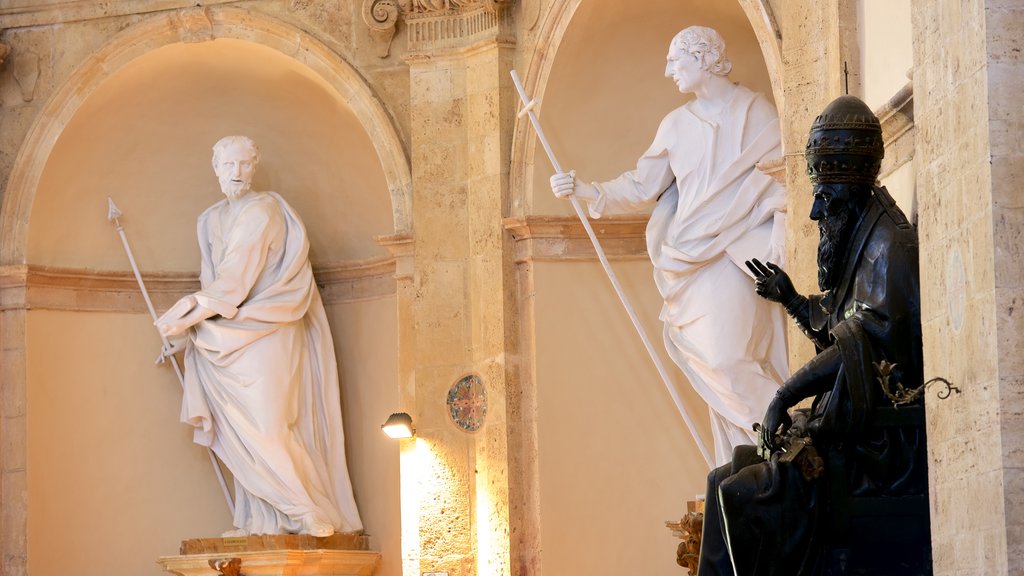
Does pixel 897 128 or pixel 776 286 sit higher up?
pixel 897 128

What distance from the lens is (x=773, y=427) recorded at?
5148mm

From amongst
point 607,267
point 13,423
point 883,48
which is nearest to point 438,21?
point 607,267

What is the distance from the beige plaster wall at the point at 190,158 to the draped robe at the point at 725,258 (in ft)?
9.75

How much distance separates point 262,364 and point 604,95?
8.40ft

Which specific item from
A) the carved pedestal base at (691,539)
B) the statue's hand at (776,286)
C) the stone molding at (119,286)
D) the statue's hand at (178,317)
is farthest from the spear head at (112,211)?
the statue's hand at (776,286)

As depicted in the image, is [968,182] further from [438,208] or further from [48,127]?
[48,127]

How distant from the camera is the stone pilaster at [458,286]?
1009 centimetres

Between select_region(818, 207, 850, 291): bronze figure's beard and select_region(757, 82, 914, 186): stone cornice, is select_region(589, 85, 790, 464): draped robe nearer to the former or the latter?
select_region(757, 82, 914, 186): stone cornice

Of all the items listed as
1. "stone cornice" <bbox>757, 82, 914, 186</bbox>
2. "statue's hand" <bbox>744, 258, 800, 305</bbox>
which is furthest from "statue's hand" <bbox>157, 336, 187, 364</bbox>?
"statue's hand" <bbox>744, 258, 800, 305</bbox>

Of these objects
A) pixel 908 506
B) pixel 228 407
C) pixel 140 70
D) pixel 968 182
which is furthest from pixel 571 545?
pixel 968 182

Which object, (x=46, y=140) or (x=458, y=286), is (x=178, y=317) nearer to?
(x=46, y=140)

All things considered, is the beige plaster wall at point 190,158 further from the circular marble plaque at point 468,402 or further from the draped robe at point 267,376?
the circular marble plaque at point 468,402

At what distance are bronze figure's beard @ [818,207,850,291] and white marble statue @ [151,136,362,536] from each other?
5947 millimetres

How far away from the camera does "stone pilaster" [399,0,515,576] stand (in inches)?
397
